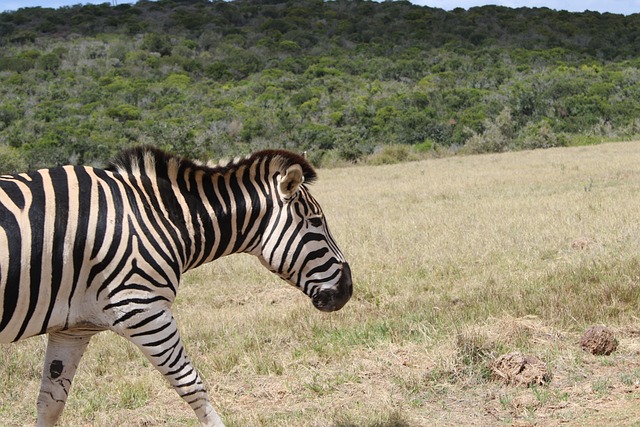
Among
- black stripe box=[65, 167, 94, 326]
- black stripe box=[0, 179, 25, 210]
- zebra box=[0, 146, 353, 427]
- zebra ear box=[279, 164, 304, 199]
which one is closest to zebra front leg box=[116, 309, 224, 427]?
zebra box=[0, 146, 353, 427]

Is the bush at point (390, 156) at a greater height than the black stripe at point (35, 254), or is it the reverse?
the black stripe at point (35, 254)

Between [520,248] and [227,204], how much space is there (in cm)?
601

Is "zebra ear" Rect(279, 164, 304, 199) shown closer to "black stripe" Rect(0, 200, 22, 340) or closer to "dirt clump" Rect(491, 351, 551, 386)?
"black stripe" Rect(0, 200, 22, 340)

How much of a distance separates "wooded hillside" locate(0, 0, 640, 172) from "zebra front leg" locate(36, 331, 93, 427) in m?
21.0

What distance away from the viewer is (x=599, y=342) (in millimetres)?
5746

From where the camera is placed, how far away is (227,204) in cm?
481

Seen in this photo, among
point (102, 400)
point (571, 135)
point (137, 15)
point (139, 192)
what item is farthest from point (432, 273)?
point (137, 15)

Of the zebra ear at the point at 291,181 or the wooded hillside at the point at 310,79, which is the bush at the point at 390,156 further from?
the zebra ear at the point at 291,181

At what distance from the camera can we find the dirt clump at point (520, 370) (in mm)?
5340

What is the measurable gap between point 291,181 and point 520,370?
7.10 feet

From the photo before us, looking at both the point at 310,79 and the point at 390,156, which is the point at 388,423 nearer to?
the point at 390,156

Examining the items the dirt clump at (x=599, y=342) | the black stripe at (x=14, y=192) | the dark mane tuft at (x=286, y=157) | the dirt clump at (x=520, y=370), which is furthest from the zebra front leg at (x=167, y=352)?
the dirt clump at (x=599, y=342)

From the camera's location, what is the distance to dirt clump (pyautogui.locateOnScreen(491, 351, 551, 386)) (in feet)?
17.5

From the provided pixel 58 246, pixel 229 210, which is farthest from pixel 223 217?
pixel 58 246
